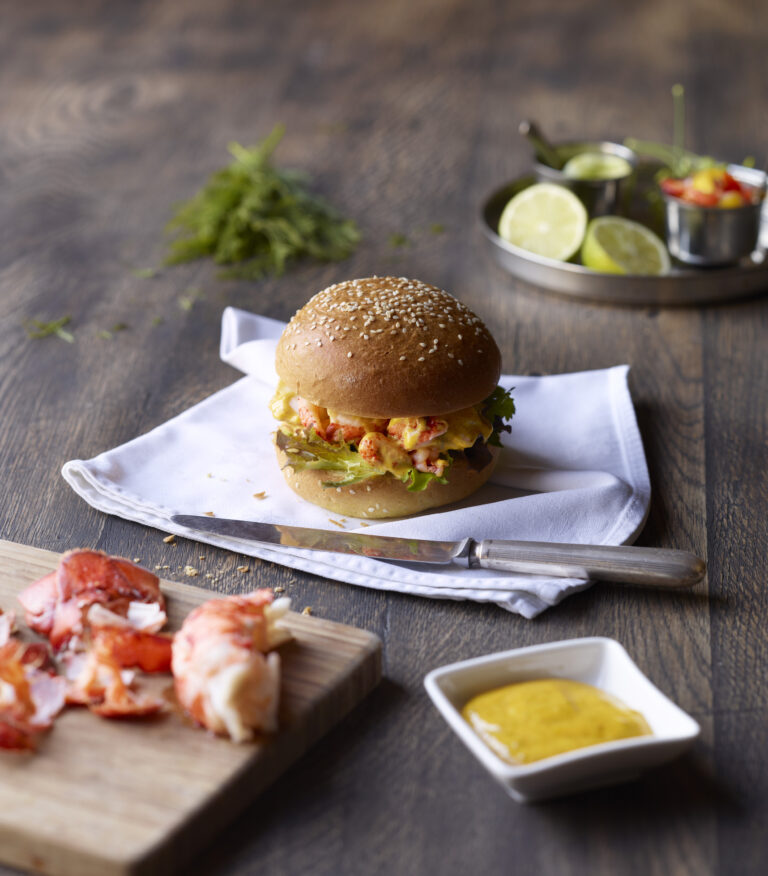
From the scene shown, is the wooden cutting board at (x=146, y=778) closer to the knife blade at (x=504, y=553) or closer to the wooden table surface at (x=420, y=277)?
the wooden table surface at (x=420, y=277)

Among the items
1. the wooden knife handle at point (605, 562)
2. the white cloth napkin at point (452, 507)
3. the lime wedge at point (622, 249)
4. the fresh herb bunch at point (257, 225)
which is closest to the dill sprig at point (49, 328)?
the fresh herb bunch at point (257, 225)

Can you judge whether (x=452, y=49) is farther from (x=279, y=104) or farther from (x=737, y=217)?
(x=737, y=217)

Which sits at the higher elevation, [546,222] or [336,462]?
[336,462]

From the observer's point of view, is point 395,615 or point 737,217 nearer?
point 395,615

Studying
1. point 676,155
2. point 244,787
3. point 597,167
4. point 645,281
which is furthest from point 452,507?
point 676,155

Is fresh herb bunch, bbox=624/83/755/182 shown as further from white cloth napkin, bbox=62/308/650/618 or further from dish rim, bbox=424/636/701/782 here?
dish rim, bbox=424/636/701/782

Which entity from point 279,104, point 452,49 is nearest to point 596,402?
point 279,104

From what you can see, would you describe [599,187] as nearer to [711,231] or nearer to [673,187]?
[673,187]
